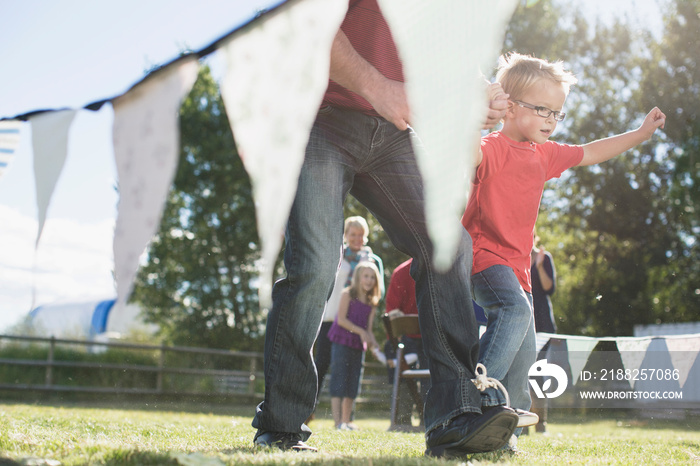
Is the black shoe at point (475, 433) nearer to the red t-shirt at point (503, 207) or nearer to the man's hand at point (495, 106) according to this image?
the red t-shirt at point (503, 207)

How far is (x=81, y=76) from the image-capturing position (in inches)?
71.9

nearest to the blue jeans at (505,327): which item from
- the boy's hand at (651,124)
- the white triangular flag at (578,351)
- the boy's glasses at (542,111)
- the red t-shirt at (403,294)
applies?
the boy's glasses at (542,111)

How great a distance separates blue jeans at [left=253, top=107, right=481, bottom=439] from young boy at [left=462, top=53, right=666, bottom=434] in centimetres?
28

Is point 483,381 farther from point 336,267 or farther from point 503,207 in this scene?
point 503,207

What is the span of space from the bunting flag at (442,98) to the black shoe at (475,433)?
431mm

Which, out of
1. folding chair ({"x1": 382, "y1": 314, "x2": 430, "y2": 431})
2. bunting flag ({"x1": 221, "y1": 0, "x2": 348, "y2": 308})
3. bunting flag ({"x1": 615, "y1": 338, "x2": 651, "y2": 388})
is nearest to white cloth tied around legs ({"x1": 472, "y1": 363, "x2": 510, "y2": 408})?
bunting flag ({"x1": 221, "y1": 0, "x2": 348, "y2": 308})

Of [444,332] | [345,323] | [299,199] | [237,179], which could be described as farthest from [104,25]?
[237,179]

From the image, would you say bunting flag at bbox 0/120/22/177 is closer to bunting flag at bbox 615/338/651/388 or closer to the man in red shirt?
the man in red shirt

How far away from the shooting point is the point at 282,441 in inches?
71.7

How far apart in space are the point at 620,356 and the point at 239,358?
9.43 metres

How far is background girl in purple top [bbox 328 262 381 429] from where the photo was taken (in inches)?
184

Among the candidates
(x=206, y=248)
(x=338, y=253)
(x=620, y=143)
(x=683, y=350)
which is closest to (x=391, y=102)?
(x=338, y=253)

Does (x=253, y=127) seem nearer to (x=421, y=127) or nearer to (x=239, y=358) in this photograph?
(x=421, y=127)

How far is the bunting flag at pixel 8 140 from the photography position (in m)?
1.88
